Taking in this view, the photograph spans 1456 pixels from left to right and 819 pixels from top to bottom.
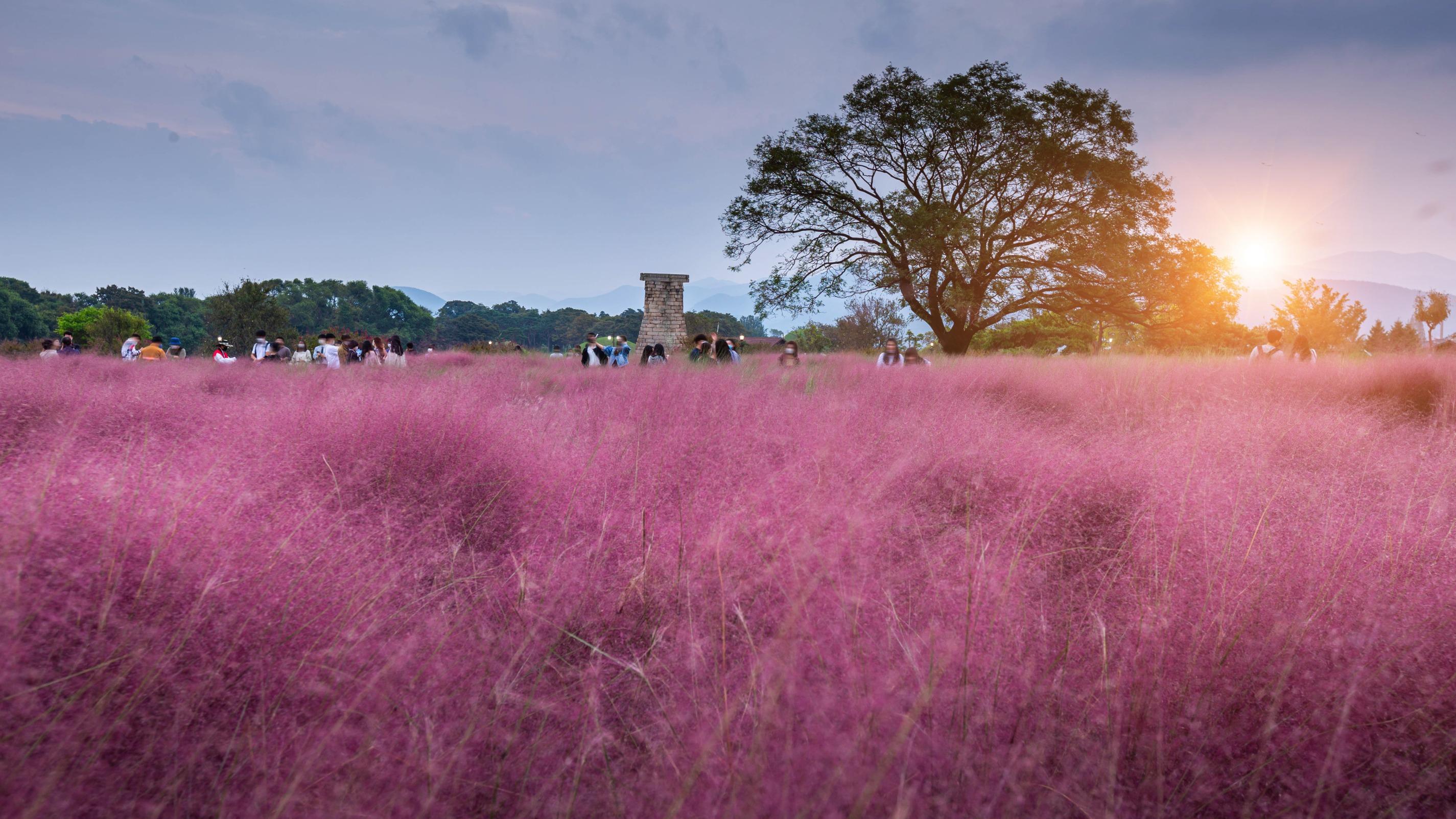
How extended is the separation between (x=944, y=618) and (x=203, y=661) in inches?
77.5

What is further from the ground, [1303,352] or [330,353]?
[1303,352]

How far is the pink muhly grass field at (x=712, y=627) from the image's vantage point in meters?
1.17

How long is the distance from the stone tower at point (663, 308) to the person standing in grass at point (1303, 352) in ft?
81.6

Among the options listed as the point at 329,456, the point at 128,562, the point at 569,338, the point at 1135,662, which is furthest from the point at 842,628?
the point at 569,338

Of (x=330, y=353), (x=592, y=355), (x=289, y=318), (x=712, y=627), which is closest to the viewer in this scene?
(x=712, y=627)

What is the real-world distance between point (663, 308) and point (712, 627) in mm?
30328

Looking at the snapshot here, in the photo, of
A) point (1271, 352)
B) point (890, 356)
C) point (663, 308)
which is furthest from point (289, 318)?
point (1271, 352)

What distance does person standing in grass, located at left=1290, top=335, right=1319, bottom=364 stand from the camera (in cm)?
866

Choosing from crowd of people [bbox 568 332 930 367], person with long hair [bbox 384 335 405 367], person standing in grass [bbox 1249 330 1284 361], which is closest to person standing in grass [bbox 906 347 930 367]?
crowd of people [bbox 568 332 930 367]

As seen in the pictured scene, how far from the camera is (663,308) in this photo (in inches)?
1230

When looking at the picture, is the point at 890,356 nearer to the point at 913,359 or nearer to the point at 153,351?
the point at 913,359

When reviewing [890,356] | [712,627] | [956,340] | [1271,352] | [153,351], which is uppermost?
[956,340]

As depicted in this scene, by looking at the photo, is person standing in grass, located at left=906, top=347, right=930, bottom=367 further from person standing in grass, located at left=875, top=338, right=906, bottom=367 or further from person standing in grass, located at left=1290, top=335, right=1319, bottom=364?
person standing in grass, located at left=1290, top=335, right=1319, bottom=364

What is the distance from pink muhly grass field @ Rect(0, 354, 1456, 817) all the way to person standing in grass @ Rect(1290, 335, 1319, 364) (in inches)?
292
